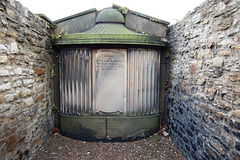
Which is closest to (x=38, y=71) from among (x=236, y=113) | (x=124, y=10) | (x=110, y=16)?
(x=110, y=16)

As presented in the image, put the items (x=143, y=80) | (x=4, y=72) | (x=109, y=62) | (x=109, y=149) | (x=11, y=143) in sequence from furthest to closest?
1. (x=143, y=80)
2. (x=109, y=62)
3. (x=109, y=149)
4. (x=11, y=143)
5. (x=4, y=72)

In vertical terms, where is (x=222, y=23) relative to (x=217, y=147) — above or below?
above

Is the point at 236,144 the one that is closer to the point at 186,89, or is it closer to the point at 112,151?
the point at 186,89

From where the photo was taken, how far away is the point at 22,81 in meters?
2.87

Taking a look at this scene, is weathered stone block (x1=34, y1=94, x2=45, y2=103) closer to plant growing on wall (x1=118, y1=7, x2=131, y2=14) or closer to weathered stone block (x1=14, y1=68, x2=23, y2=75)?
weathered stone block (x1=14, y1=68, x2=23, y2=75)

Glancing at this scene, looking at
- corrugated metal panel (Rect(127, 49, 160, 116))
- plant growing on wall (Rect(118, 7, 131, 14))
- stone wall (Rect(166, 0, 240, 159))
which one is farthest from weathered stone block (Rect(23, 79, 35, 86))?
stone wall (Rect(166, 0, 240, 159))

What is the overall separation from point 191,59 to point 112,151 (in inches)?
103

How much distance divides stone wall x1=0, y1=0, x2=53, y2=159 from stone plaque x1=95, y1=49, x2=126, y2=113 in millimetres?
1281

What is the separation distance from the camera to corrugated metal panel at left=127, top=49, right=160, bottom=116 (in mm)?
3979

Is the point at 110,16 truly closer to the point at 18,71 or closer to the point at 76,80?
the point at 76,80

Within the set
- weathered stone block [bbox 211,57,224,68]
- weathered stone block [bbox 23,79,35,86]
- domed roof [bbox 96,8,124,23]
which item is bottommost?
weathered stone block [bbox 23,79,35,86]

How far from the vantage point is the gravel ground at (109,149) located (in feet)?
11.2

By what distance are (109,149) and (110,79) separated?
1.64m

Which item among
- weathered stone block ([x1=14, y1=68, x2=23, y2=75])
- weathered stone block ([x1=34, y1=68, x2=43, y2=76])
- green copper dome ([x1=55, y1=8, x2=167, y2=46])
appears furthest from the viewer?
green copper dome ([x1=55, y1=8, x2=167, y2=46])
